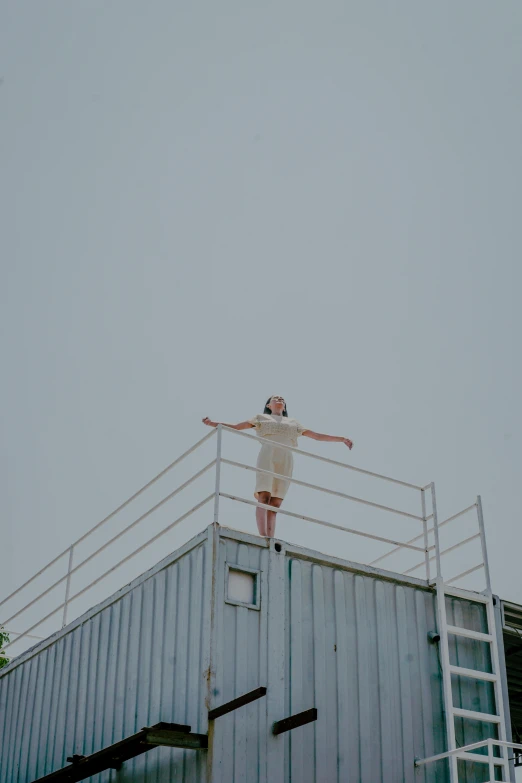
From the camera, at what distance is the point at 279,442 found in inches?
508

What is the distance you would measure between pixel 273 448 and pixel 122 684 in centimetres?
358

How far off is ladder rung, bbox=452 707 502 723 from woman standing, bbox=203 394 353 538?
10.1 feet

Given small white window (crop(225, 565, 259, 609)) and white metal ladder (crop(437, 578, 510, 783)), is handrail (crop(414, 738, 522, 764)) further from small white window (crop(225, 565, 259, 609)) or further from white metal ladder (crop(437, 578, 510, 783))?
small white window (crop(225, 565, 259, 609))

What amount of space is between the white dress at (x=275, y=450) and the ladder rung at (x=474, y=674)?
121 inches

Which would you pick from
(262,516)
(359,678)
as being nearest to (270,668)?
(359,678)

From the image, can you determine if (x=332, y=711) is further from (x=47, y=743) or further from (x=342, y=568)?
(x=47, y=743)

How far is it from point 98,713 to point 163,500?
305 centimetres

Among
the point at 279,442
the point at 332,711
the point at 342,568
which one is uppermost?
the point at 279,442

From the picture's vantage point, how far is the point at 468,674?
38.9 ft

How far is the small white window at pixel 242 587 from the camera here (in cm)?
1072

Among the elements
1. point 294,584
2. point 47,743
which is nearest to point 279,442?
point 294,584

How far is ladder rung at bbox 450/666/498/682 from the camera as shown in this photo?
11.7 meters

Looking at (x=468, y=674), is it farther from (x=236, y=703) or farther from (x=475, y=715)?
(x=236, y=703)

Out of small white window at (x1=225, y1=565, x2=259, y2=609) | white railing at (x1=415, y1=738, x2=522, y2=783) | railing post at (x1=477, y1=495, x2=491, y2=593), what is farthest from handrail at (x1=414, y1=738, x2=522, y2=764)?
small white window at (x1=225, y1=565, x2=259, y2=609)
